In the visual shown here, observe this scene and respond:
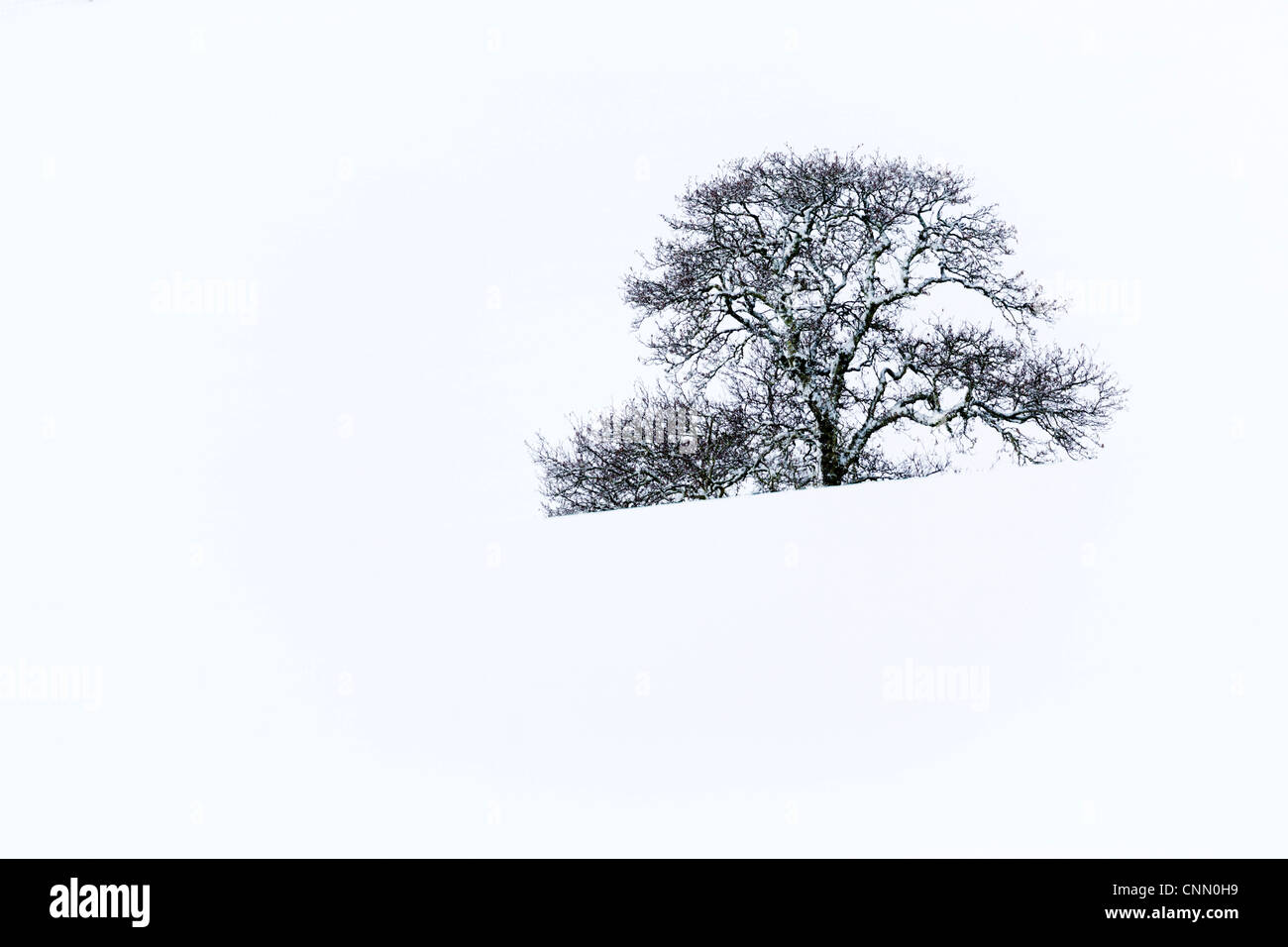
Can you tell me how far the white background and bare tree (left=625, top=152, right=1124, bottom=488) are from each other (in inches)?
4.5

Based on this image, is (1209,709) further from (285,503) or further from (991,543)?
(285,503)

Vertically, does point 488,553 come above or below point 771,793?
above

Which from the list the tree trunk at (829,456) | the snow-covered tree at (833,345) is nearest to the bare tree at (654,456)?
the snow-covered tree at (833,345)

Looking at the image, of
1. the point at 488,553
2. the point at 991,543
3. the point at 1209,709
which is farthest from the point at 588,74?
the point at 1209,709

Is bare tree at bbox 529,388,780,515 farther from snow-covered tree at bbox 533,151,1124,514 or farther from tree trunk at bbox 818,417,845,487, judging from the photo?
tree trunk at bbox 818,417,845,487

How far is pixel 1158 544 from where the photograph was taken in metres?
4.73

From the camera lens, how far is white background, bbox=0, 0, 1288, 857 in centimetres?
470

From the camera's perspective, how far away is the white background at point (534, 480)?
4695 mm

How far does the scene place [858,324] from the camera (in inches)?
202

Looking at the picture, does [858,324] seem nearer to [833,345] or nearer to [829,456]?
[833,345]

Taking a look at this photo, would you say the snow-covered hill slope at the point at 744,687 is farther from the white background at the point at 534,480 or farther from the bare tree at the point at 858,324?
the bare tree at the point at 858,324
